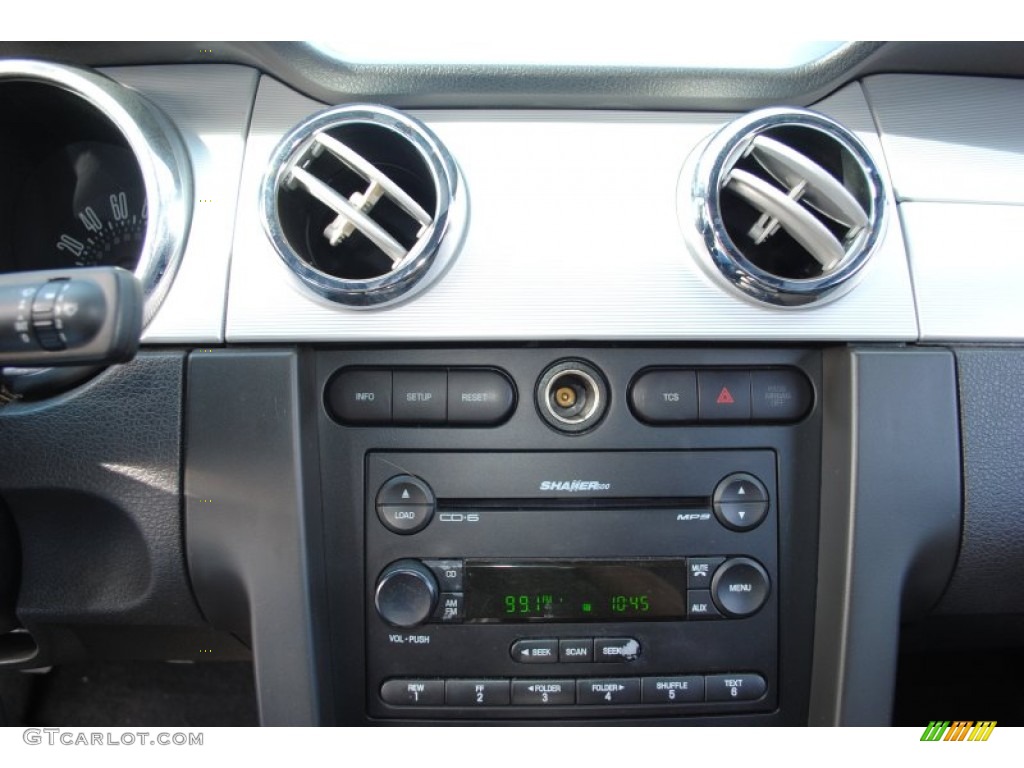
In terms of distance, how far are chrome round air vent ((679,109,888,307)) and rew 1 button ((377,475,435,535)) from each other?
47 cm

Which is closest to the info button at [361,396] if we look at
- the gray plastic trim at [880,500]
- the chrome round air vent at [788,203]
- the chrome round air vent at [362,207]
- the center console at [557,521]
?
the center console at [557,521]

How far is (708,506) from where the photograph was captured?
3.42ft

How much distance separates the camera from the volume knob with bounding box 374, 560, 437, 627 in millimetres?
1015

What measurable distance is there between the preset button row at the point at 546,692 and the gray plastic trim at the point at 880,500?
0.69 ft

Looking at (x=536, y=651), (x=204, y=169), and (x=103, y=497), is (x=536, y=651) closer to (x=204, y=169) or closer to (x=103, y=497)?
(x=103, y=497)

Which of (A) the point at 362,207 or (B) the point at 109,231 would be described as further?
(B) the point at 109,231

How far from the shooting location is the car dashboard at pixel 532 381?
37.9 inches

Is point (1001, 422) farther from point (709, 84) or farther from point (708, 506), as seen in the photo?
point (709, 84)

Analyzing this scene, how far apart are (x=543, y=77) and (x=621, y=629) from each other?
0.73m

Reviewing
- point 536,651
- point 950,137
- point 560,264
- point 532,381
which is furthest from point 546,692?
point 950,137

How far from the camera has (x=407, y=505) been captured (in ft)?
3.35

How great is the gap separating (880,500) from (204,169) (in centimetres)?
97

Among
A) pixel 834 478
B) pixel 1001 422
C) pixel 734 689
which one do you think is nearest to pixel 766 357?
pixel 834 478

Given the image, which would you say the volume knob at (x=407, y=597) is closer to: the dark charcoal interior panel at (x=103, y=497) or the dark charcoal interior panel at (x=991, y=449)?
the dark charcoal interior panel at (x=103, y=497)
